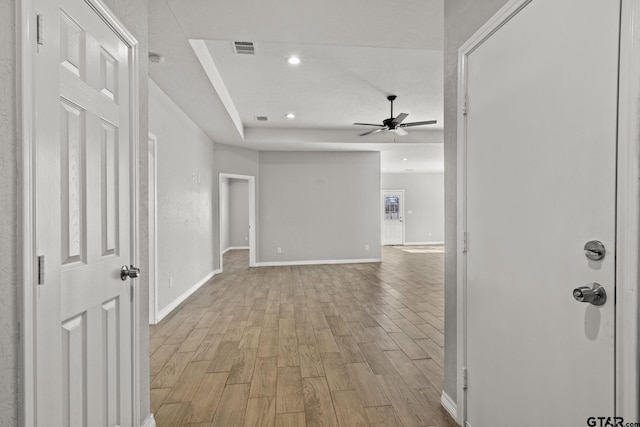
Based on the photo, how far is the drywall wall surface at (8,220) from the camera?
91cm

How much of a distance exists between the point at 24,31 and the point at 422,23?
229 cm

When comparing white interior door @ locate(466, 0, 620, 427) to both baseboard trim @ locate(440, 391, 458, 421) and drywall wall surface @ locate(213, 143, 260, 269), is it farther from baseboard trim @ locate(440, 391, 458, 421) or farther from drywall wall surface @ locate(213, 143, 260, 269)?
drywall wall surface @ locate(213, 143, 260, 269)

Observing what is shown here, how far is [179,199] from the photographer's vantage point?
174 inches

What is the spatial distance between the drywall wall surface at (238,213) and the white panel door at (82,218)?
9621 mm

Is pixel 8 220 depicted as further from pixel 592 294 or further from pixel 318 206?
pixel 318 206

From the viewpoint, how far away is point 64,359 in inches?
45.0

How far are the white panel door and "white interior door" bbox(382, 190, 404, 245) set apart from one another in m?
10.7


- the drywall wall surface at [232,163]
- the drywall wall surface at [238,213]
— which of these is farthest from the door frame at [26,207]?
the drywall wall surface at [238,213]

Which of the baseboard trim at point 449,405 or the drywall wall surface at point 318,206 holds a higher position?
the drywall wall surface at point 318,206

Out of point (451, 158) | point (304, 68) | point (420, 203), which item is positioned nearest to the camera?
point (451, 158)

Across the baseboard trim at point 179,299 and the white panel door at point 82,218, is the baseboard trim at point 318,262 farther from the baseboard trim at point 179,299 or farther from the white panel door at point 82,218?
the white panel door at point 82,218

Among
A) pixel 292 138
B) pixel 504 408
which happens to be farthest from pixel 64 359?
pixel 292 138

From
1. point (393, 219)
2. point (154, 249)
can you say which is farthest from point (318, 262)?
point (393, 219)

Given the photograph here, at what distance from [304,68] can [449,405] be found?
348 centimetres
